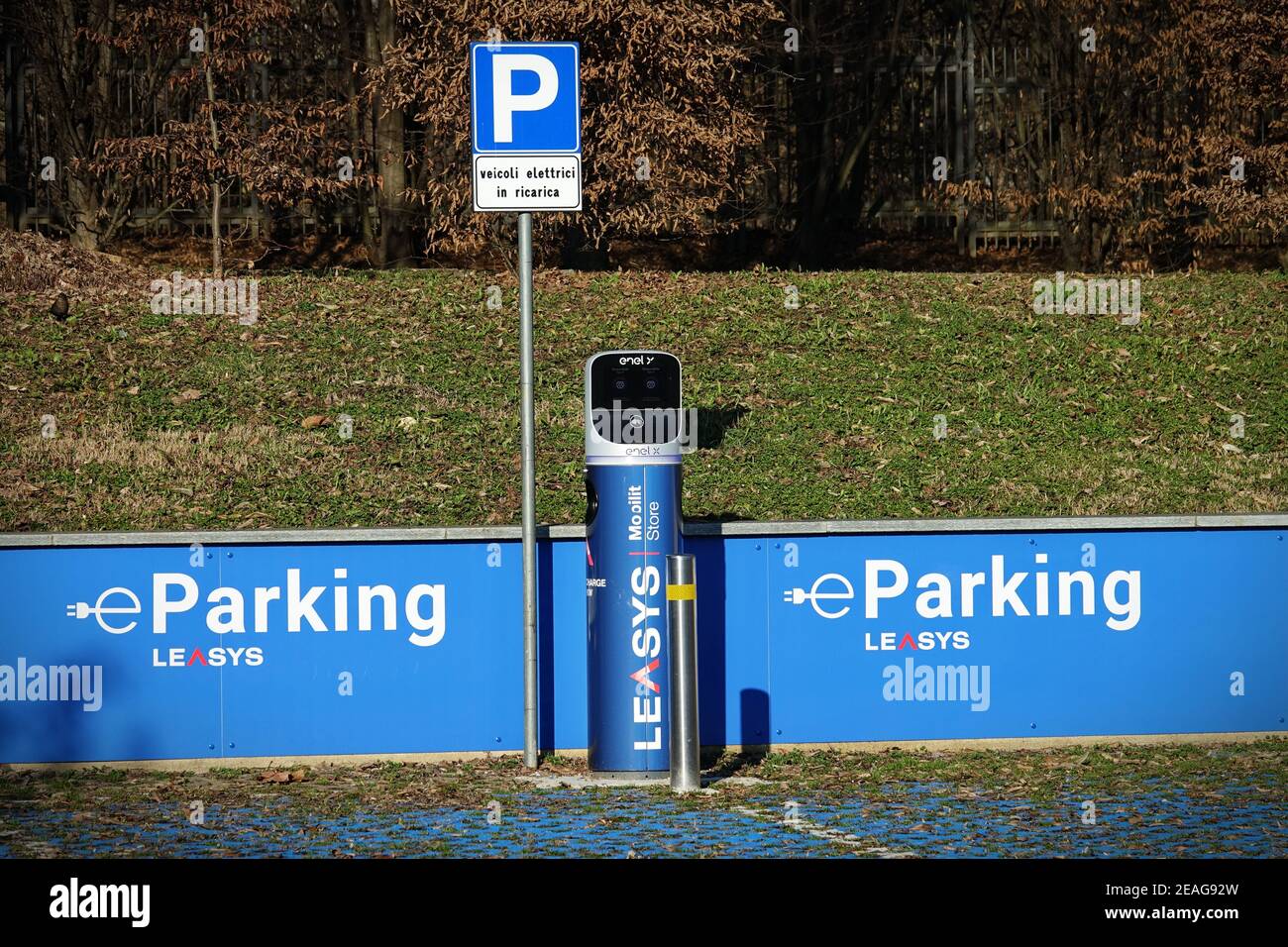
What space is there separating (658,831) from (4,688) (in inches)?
162

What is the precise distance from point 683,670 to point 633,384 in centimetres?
174

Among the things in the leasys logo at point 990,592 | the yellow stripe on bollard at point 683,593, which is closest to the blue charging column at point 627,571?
the yellow stripe on bollard at point 683,593

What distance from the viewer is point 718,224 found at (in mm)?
21094

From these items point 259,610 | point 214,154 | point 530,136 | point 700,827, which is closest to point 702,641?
point 700,827

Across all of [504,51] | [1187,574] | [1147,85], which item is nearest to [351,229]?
[1147,85]

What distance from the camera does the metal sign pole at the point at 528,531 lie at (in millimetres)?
9312

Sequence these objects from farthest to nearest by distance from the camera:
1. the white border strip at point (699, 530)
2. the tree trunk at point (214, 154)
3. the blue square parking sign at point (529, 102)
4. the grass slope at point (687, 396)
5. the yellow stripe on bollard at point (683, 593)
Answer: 1. the tree trunk at point (214, 154)
2. the grass slope at point (687, 396)
3. the blue square parking sign at point (529, 102)
4. the white border strip at point (699, 530)
5. the yellow stripe on bollard at point (683, 593)

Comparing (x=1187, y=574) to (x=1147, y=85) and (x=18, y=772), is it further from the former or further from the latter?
(x=1147, y=85)

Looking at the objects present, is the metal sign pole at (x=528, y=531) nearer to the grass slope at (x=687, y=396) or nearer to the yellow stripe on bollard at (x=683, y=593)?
the yellow stripe on bollard at (x=683, y=593)

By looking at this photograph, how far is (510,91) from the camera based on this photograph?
9.54 meters

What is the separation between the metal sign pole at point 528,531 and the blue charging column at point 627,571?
0.34m

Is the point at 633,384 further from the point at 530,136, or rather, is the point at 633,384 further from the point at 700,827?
the point at 700,827

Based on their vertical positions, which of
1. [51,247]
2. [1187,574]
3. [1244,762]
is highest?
[51,247]

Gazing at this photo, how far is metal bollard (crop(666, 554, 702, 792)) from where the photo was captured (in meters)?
8.80
